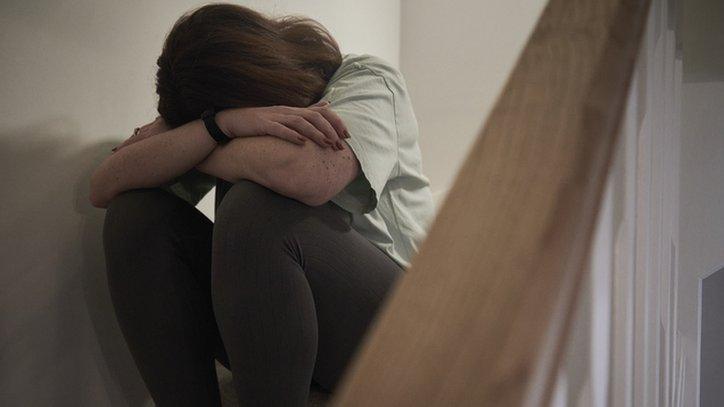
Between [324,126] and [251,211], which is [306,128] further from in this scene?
[251,211]

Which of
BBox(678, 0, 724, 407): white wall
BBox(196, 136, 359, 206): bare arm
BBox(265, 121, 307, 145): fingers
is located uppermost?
BBox(265, 121, 307, 145): fingers

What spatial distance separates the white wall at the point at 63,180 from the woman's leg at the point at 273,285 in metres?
0.38

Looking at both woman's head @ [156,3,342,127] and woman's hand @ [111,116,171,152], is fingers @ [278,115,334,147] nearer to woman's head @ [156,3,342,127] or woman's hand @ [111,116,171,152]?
woman's head @ [156,3,342,127]

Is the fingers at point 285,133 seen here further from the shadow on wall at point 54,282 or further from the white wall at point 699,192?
the white wall at point 699,192

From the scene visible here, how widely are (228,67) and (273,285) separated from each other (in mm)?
357

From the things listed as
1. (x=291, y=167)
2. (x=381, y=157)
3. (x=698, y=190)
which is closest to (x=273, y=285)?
(x=291, y=167)

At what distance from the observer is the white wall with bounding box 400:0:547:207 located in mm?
2707

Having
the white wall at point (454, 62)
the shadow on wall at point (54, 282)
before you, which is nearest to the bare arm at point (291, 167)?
the shadow on wall at point (54, 282)

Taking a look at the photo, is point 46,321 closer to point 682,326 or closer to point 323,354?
point 323,354

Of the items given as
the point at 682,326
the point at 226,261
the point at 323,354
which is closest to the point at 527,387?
the point at 226,261

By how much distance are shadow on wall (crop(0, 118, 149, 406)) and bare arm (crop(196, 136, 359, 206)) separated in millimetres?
311

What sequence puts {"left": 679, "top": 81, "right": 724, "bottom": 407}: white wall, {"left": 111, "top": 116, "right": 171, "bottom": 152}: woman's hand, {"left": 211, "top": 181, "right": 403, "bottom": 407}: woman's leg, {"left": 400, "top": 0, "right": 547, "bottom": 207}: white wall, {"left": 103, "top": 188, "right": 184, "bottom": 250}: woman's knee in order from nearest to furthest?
1. {"left": 211, "top": 181, "right": 403, "bottom": 407}: woman's leg
2. {"left": 103, "top": 188, "right": 184, "bottom": 250}: woman's knee
3. {"left": 111, "top": 116, "right": 171, "bottom": 152}: woman's hand
4. {"left": 400, "top": 0, "right": 547, "bottom": 207}: white wall
5. {"left": 679, "top": 81, "right": 724, "bottom": 407}: white wall

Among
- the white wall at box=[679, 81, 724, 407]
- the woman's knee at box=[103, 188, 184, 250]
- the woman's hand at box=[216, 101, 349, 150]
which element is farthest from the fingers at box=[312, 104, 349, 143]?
the white wall at box=[679, 81, 724, 407]

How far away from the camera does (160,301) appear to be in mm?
937
